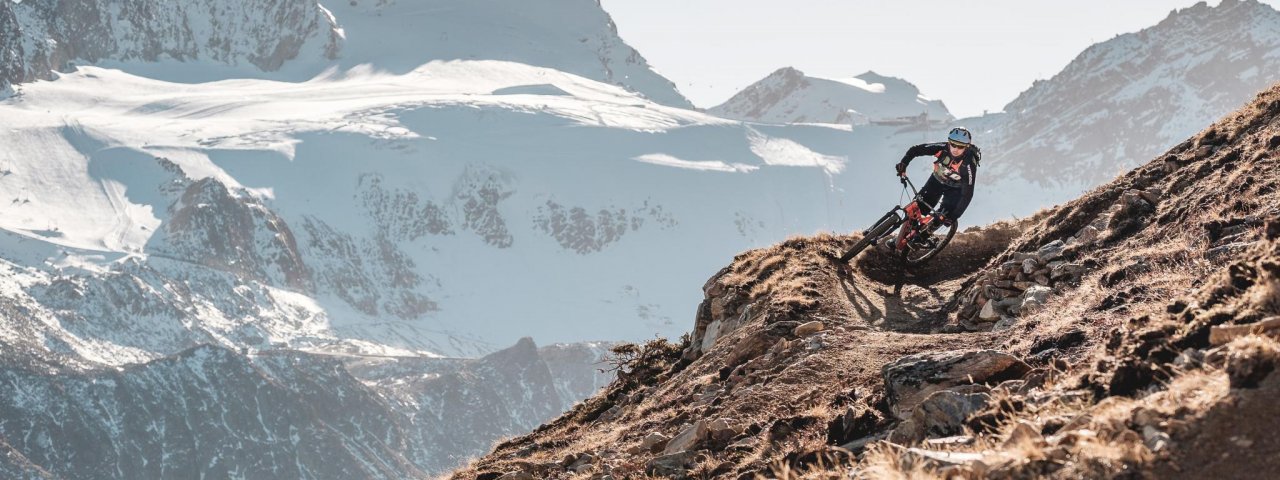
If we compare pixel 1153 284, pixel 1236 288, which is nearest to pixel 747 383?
pixel 1153 284

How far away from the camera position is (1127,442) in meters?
7.78

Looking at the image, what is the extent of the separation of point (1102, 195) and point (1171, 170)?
1.03m

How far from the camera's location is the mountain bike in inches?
857

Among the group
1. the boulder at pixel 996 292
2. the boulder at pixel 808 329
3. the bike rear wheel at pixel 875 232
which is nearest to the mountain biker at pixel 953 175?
the bike rear wheel at pixel 875 232

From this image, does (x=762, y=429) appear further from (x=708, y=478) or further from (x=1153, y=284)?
(x=1153, y=284)

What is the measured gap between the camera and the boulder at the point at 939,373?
11031 mm

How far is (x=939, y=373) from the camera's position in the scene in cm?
1138

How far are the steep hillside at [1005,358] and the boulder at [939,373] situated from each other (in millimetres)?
21

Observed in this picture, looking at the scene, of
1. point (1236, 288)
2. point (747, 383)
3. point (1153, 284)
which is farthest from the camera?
point (747, 383)

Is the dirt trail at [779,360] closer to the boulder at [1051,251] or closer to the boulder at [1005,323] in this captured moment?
the boulder at [1005,323]

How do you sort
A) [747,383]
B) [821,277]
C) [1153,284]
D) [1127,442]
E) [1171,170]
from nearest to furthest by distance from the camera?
1. [1127,442]
2. [1153,284]
3. [747,383]
4. [1171,170]
5. [821,277]

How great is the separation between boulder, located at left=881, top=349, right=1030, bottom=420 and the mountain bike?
10151 millimetres

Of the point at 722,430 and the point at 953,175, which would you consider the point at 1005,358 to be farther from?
the point at 953,175

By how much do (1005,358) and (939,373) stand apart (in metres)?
0.60
